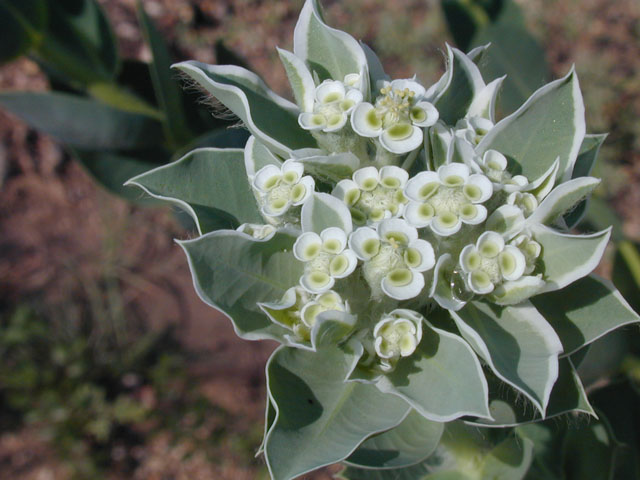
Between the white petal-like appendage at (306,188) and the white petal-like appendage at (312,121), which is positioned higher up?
the white petal-like appendage at (312,121)

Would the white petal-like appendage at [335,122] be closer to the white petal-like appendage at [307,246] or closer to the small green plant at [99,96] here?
the white petal-like appendage at [307,246]

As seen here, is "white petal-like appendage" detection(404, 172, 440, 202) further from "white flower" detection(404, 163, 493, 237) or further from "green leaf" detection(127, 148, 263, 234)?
"green leaf" detection(127, 148, 263, 234)

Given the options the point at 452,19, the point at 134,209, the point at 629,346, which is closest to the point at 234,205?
the point at 629,346

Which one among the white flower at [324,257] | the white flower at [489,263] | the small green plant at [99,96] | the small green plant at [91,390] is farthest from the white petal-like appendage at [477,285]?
the small green plant at [91,390]

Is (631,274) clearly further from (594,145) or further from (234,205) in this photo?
(234,205)

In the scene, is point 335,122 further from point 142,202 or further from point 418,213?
point 142,202

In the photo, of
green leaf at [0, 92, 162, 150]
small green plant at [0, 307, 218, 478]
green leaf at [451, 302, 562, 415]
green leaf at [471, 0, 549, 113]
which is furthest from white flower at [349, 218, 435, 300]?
small green plant at [0, 307, 218, 478]
